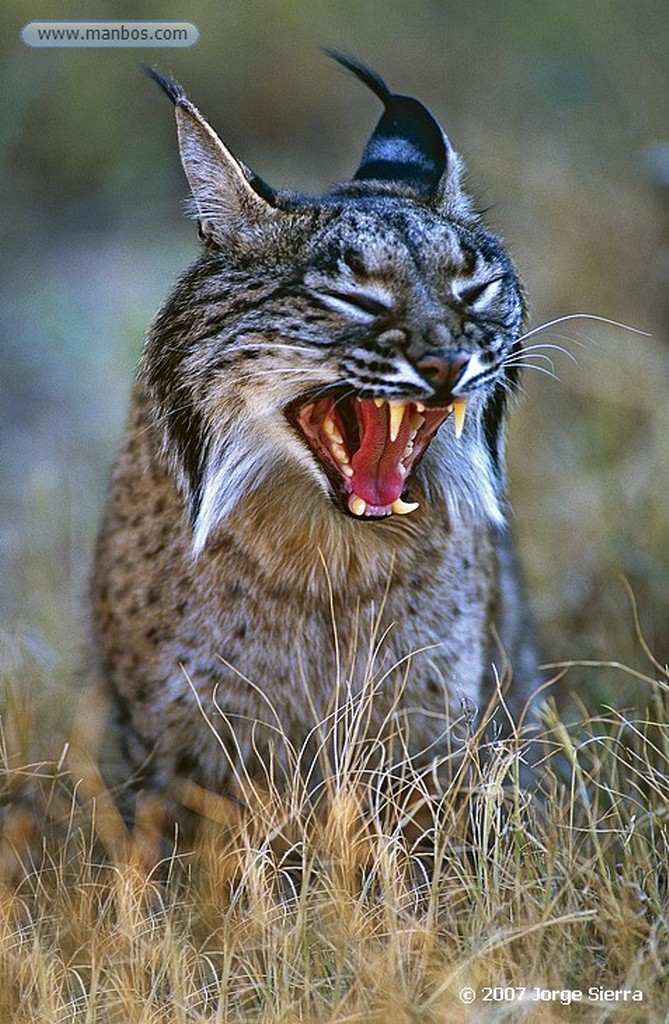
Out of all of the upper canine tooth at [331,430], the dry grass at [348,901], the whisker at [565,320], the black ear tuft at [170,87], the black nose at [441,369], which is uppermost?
the black ear tuft at [170,87]

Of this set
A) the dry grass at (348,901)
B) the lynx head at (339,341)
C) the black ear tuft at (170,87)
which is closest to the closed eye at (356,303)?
the lynx head at (339,341)

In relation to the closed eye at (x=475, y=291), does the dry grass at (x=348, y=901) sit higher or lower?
lower

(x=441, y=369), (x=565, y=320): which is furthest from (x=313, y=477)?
(x=565, y=320)

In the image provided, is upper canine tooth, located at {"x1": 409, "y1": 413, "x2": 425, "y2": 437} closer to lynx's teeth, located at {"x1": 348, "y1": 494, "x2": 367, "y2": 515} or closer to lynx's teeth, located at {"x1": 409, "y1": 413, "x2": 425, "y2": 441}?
lynx's teeth, located at {"x1": 409, "y1": 413, "x2": 425, "y2": 441}

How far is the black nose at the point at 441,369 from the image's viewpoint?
9.50 ft

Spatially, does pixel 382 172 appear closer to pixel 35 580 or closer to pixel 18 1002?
pixel 35 580

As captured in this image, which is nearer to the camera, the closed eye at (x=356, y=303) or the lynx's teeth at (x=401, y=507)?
the closed eye at (x=356, y=303)

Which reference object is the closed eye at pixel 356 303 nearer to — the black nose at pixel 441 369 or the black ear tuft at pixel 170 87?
the black nose at pixel 441 369

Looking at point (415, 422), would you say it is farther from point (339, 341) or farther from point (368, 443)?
point (339, 341)

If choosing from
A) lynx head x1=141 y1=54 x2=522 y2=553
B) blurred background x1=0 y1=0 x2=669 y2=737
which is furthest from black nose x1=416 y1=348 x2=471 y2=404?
blurred background x1=0 y1=0 x2=669 y2=737

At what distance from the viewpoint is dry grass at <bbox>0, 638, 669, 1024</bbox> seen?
9.77ft

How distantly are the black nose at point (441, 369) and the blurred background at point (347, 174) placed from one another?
0.98m

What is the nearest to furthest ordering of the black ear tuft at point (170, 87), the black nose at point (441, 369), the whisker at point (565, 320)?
the black nose at point (441, 369)
the black ear tuft at point (170, 87)
the whisker at point (565, 320)

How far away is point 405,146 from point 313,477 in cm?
87
